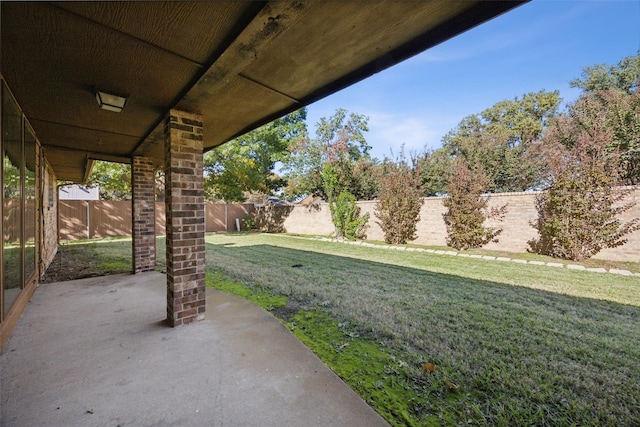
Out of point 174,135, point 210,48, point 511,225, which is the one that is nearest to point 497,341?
point 210,48

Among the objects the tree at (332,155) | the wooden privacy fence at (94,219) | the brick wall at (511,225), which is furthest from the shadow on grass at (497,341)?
the wooden privacy fence at (94,219)

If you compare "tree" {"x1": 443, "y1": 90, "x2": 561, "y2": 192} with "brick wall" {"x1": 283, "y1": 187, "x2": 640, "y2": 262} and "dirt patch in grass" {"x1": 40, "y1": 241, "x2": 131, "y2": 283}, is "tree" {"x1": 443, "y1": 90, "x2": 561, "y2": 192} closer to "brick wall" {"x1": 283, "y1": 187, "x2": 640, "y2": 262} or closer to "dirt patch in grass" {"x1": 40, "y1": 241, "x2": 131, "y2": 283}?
"brick wall" {"x1": 283, "y1": 187, "x2": 640, "y2": 262}

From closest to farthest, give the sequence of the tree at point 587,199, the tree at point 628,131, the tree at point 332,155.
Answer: the tree at point 587,199
the tree at point 628,131
the tree at point 332,155

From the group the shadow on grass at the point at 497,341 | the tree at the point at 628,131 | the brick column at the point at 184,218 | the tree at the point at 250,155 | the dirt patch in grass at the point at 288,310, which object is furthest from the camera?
the tree at the point at 250,155

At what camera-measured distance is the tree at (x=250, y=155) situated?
13.2 metres

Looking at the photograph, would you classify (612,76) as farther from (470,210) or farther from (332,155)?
(332,155)

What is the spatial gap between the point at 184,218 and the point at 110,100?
125cm

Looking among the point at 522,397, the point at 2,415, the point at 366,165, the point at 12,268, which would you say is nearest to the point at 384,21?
the point at 522,397

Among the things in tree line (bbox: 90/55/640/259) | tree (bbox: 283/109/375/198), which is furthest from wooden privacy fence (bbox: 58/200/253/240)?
tree (bbox: 283/109/375/198)

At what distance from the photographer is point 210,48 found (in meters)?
1.84

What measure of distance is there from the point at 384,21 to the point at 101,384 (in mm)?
2973

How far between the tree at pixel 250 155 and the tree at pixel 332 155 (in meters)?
0.94

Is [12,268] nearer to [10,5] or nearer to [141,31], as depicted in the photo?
[10,5]

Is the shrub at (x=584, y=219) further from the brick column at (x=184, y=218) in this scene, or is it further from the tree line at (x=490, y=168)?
the brick column at (x=184, y=218)
